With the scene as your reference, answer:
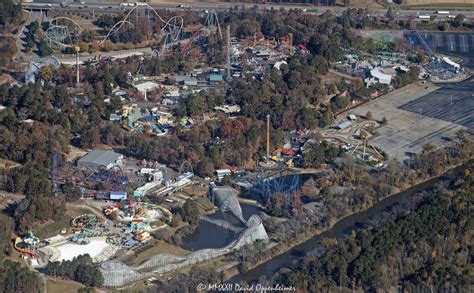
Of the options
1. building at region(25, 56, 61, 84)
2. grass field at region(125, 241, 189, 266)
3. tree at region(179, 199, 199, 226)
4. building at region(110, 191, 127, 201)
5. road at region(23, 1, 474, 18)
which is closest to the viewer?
grass field at region(125, 241, 189, 266)

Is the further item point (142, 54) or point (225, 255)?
point (142, 54)

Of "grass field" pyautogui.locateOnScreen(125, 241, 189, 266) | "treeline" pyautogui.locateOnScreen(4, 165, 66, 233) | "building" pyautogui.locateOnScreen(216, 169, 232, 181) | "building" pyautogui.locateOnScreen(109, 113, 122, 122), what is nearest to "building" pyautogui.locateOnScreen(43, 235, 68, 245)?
"treeline" pyautogui.locateOnScreen(4, 165, 66, 233)

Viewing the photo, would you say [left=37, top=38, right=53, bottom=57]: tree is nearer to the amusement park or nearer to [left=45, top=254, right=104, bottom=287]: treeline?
the amusement park

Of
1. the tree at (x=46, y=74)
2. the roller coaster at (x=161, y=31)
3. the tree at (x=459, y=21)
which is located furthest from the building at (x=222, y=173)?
the tree at (x=459, y=21)

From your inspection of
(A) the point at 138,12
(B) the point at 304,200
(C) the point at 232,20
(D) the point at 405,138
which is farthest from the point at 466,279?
(A) the point at 138,12

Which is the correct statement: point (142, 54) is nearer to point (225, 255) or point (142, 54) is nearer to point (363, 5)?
point (363, 5)

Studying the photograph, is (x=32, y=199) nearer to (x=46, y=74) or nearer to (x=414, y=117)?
(x=46, y=74)

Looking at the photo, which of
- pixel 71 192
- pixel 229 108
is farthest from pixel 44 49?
pixel 71 192
